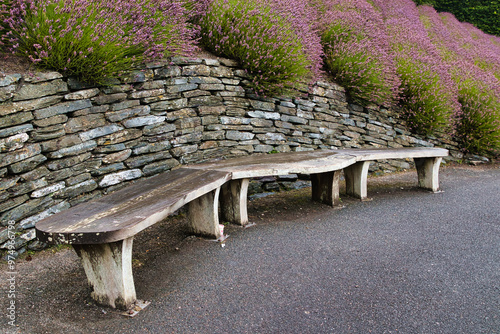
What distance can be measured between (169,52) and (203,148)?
1031mm

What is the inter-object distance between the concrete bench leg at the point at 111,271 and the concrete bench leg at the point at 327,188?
2402mm

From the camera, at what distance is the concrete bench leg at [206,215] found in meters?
3.01

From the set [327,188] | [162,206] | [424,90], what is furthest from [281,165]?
[424,90]

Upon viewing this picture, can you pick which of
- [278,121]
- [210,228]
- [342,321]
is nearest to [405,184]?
[278,121]

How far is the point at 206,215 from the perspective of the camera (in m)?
3.08

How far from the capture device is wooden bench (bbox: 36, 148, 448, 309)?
1911 millimetres

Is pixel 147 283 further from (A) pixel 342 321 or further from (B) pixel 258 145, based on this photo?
(B) pixel 258 145

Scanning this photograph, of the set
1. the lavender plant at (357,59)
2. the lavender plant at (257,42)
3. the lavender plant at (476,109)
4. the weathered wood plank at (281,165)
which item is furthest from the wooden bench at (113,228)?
the lavender plant at (476,109)

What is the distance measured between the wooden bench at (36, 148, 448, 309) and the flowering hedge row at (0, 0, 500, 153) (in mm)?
1215

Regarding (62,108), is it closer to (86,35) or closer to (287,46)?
(86,35)

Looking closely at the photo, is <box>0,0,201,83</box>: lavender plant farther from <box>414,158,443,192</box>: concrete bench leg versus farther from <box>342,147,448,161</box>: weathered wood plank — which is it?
<box>414,158,443,192</box>: concrete bench leg

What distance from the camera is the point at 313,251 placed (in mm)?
2906

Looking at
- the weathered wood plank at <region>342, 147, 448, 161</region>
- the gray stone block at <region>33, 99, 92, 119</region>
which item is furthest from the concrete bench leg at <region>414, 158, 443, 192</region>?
the gray stone block at <region>33, 99, 92, 119</region>

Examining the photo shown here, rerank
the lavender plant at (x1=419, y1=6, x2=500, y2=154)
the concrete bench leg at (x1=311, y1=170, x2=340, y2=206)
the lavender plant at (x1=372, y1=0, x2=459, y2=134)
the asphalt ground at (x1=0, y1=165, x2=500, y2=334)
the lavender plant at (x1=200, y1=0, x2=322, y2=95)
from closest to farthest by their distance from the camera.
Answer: the asphalt ground at (x1=0, y1=165, x2=500, y2=334), the concrete bench leg at (x1=311, y1=170, x2=340, y2=206), the lavender plant at (x1=200, y1=0, x2=322, y2=95), the lavender plant at (x1=372, y1=0, x2=459, y2=134), the lavender plant at (x1=419, y1=6, x2=500, y2=154)
